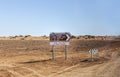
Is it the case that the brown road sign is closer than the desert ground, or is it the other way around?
the desert ground

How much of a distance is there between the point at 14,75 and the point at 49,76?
→ 83.0 inches

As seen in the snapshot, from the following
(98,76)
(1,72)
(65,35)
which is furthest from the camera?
(65,35)

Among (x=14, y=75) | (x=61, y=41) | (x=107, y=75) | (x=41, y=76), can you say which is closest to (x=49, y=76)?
(x=41, y=76)

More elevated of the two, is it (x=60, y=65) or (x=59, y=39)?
(x=59, y=39)

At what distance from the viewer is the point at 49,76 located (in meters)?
20.3

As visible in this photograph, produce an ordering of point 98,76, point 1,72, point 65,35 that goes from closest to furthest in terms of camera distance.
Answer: point 98,76 → point 1,72 → point 65,35

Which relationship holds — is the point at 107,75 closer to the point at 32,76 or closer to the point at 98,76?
the point at 98,76

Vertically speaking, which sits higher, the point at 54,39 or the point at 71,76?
the point at 54,39

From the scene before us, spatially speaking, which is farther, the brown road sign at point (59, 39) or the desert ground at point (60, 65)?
the brown road sign at point (59, 39)

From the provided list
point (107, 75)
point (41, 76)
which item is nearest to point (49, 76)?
point (41, 76)

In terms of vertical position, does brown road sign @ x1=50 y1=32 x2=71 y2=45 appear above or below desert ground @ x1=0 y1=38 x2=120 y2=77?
above

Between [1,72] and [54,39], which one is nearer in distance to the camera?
[1,72]

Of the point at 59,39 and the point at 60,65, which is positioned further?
the point at 59,39

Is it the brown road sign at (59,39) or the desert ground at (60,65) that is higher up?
the brown road sign at (59,39)
